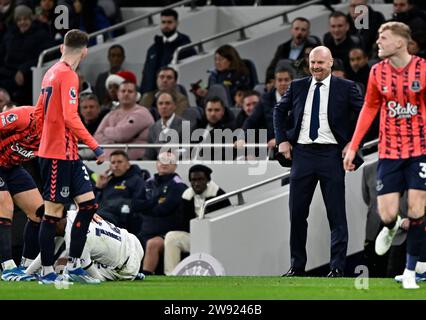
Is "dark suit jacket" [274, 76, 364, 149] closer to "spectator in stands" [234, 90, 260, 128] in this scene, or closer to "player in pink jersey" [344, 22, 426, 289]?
"player in pink jersey" [344, 22, 426, 289]

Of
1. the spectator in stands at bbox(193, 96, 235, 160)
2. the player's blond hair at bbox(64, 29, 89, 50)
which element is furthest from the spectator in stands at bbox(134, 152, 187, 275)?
the player's blond hair at bbox(64, 29, 89, 50)

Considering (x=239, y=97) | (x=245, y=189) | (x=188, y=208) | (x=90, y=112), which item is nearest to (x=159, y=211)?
(x=188, y=208)

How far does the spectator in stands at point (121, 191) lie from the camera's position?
16156 millimetres

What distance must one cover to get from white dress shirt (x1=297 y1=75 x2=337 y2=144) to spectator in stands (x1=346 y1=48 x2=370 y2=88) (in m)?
3.48

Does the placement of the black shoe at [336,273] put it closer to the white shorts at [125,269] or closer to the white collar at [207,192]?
the white shorts at [125,269]

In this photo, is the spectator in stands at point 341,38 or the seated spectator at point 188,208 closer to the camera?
the seated spectator at point 188,208

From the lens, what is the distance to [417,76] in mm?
11000

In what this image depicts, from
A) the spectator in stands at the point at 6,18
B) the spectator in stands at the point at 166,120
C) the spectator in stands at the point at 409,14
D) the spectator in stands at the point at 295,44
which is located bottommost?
the spectator in stands at the point at 166,120

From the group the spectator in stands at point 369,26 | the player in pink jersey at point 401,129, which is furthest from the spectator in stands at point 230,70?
the player in pink jersey at point 401,129

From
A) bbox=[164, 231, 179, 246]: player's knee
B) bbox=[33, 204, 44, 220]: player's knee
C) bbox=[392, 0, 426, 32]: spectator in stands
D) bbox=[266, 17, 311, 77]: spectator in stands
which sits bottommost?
bbox=[164, 231, 179, 246]: player's knee

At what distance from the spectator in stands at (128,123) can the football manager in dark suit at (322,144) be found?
4.82m

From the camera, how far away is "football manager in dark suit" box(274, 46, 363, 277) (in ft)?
42.0

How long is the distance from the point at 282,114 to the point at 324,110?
447mm
